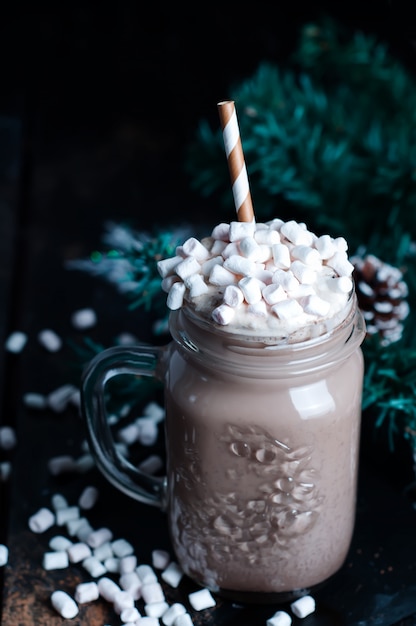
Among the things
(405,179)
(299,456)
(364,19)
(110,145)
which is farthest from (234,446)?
(364,19)

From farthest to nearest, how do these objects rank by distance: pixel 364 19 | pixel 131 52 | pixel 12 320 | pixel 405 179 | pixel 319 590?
pixel 131 52, pixel 364 19, pixel 12 320, pixel 405 179, pixel 319 590

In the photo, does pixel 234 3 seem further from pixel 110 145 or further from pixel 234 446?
pixel 234 446

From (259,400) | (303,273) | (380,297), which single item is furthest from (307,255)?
(380,297)

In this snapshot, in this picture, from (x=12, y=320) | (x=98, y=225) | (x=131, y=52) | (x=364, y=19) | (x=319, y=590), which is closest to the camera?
(x=319, y=590)

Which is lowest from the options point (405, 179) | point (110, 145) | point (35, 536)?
point (35, 536)

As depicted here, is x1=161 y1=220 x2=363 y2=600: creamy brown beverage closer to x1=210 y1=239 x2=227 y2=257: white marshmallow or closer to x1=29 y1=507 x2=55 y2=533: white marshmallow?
x1=210 y1=239 x2=227 y2=257: white marshmallow

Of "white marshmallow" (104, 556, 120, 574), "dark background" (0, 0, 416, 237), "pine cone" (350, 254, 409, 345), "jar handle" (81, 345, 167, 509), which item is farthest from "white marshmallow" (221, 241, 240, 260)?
"dark background" (0, 0, 416, 237)
